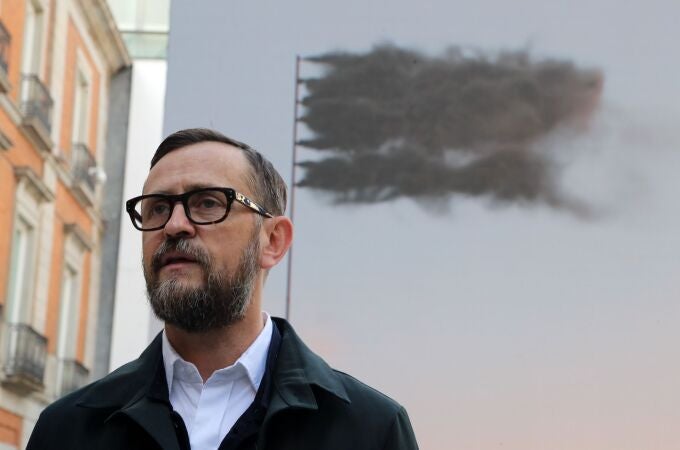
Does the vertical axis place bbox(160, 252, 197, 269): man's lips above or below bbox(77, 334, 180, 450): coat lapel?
above

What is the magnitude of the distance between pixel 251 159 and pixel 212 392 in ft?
0.92

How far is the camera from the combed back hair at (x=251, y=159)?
53.4 inches

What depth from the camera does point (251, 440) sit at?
1226mm

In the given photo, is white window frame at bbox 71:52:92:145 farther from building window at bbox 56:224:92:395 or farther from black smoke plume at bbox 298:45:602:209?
black smoke plume at bbox 298:45:602:209

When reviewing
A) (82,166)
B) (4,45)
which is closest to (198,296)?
(4,45)

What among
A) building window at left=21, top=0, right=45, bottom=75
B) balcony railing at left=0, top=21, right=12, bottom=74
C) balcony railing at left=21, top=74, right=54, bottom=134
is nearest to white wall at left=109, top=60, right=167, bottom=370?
balcony railing at left=21, top=74, right=54, bottom=134

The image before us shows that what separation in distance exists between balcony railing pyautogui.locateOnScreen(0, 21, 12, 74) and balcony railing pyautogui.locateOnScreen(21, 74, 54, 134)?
1.79ft

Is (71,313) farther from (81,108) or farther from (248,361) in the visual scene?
(248,361)

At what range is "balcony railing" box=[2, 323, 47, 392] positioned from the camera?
8.12 meters

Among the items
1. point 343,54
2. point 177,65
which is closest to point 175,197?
point 177,65

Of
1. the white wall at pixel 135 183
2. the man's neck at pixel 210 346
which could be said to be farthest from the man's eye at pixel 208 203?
the white wall at pixel 135 183

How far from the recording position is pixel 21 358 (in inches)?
325

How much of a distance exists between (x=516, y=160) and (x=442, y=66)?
23.6 inches

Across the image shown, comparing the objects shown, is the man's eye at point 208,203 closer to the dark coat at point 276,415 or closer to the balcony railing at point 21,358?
the dark coat at point 276,415
